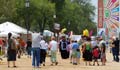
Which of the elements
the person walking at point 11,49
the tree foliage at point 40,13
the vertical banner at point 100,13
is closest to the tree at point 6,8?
the tree foliage at point 40,13

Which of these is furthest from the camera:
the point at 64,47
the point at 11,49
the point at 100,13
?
the point at 100,13

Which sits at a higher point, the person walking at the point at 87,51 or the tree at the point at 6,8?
the tree at the point at 6,8

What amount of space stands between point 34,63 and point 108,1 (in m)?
23.0

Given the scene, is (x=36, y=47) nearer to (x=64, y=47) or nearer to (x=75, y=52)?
(x=75, y=52)

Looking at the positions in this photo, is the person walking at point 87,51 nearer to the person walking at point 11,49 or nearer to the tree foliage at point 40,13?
the person walking at point 11,49

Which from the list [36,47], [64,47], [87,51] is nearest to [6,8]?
[64,47]

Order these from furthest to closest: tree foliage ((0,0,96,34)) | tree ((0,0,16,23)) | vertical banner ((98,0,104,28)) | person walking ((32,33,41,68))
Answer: tree foliage ((0,0,96,34)) < tree ((0,0,16,23)) < vertical banner ((98,0,104,28)) < person walking ((32,33,41,68))

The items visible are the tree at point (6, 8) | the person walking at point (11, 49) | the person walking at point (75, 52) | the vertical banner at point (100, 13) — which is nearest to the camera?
the person walking at point (11, 49)

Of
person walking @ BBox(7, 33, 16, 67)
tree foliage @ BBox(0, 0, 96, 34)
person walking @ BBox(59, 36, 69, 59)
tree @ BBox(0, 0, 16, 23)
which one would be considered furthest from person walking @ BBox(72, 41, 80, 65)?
tree @ BBox(0, 0, 16, 23)

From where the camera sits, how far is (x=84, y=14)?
123250mm

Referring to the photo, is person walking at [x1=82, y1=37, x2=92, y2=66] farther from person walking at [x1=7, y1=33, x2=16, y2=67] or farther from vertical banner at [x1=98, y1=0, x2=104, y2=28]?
vertical banner at [x1=98, y1=0, x2=104, y2=28]

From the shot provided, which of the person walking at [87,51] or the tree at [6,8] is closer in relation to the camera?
the person walking at [87,51]

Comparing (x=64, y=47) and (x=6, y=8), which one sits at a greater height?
(x=6, y=8)

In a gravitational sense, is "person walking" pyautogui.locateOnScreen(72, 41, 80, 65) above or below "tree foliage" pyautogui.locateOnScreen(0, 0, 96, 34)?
below
